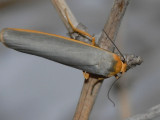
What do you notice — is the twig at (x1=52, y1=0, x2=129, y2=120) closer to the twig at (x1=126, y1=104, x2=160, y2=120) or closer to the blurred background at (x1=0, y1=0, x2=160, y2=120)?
the twig at (x1=126, y1=104, x2=160, y2=120)

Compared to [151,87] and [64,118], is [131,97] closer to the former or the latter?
[151,87]

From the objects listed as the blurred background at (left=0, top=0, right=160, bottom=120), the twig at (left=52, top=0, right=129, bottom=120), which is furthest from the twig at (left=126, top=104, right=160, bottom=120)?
the blurred background at (left=0, top=0, right=160, bottom=120)

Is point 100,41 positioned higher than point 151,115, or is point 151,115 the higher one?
point 100,41

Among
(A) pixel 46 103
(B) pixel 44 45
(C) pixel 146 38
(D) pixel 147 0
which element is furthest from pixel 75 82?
(B) pixel 44 45

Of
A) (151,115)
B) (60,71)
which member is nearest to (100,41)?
(151,115)

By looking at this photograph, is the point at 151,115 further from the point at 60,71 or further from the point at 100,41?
the point at 60,71

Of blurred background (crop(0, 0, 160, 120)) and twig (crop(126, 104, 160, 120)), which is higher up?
blurred background (crop(0, 0, 160, 120))
